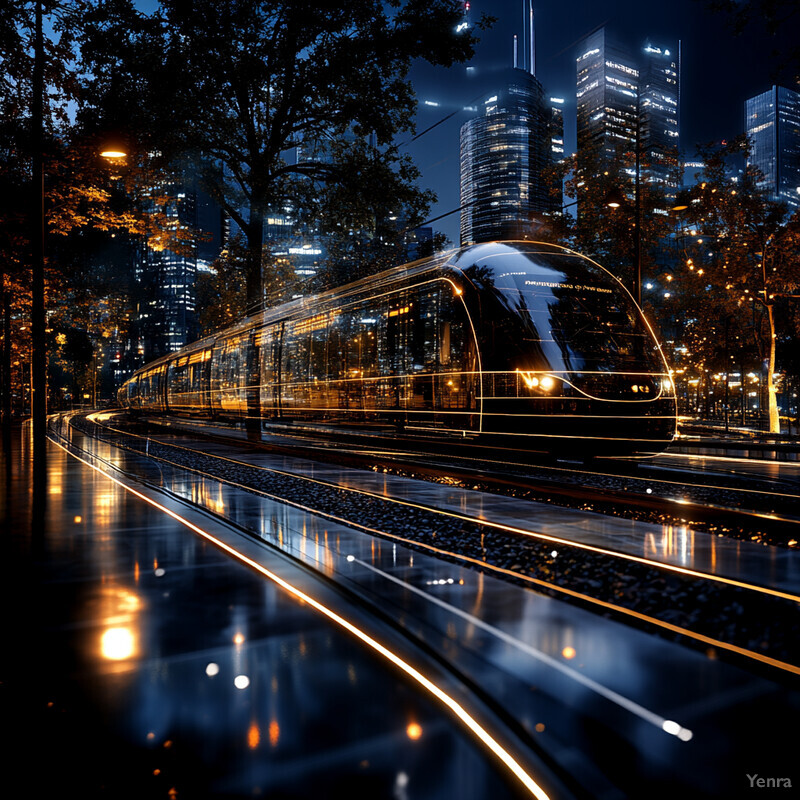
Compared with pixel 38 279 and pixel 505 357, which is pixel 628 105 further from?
pixel 38 279

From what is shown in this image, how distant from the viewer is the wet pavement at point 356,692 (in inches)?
100

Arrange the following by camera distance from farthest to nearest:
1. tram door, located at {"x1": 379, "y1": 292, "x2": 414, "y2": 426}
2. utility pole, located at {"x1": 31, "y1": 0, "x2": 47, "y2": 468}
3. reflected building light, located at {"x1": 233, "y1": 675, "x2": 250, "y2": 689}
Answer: tram door, located at {"x1": 379, "y1": 292, "x2": 414, "y2": 426} < utility pole, located at {"x1": 31, "y1": 0, "x2": 47, "y2": 468} < reflected building light, located at {"x1": 233, "y1": 675, "x2": 250, "y2": 689}

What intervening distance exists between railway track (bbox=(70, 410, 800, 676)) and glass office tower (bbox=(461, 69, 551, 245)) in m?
12.9

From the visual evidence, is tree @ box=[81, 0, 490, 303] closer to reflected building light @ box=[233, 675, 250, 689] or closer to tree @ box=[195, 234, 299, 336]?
tree @ box=[195, 234, 299, 336]

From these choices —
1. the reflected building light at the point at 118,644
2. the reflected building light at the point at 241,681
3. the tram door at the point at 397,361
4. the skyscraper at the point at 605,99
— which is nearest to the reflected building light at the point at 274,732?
the reflected building light at the point at 241,681

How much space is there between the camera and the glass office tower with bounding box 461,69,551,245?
21062 millimetres

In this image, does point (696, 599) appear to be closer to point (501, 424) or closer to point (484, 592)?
point (484, 592)

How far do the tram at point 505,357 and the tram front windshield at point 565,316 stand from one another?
0.07ft

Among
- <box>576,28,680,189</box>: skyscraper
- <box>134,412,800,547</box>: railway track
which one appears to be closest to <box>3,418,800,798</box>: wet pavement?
<box>134,412,800,547</box>: railway track

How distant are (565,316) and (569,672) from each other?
1057cm

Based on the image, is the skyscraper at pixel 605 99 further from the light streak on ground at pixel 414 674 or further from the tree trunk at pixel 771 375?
the light streak on ground at pixel 414 674

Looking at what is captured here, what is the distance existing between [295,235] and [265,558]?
2272cm

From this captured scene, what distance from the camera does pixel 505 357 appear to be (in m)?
13.3

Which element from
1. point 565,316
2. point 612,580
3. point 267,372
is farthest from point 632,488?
point 267,372
